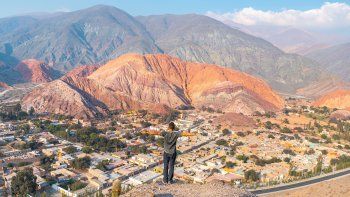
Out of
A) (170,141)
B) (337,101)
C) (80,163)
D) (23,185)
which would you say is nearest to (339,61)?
(337,101)

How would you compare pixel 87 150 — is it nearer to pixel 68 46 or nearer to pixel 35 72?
pixel 35 72

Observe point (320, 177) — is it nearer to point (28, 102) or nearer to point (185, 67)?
point (28, 102)

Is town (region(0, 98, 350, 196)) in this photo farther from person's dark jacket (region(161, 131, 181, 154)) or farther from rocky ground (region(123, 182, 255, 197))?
person's dark jacket (region(161, 131, 181, 154))

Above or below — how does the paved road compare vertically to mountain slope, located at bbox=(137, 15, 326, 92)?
below

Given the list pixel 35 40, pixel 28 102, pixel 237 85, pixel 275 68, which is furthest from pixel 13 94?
pixel 35 40

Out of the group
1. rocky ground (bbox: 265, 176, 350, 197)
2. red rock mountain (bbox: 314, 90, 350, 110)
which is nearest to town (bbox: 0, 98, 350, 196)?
rocky ground (bbox: 265, 176, 350, 197)
